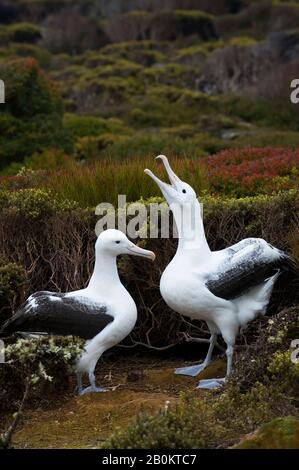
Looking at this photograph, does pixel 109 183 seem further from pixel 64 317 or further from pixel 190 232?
pixel 64 317

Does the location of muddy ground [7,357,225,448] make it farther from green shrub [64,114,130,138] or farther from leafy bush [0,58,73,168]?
green shrub [64,114,130,138]

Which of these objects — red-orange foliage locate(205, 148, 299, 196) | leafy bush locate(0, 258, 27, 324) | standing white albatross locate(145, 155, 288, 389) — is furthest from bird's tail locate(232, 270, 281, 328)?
red-orange foliage locate(205, 148, 299, 196)

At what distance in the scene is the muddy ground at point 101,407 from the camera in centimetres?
679

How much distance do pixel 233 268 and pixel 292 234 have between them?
2.55 ft

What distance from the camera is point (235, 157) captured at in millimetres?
13320

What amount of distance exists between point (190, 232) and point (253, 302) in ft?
2.36

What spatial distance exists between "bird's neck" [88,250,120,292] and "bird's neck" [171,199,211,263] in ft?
1.69

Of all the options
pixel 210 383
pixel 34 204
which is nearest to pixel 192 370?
pixel 210 383

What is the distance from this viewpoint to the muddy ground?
22.3 feet

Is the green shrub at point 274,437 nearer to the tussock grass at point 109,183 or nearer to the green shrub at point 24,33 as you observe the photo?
the tussock grass at point 109,183

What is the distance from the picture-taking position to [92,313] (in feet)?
24.8

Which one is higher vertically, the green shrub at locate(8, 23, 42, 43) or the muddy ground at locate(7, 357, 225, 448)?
the muddy ground at locate(7, 357, 225, 448)

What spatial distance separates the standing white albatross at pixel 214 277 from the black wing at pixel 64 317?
0.56 metres
